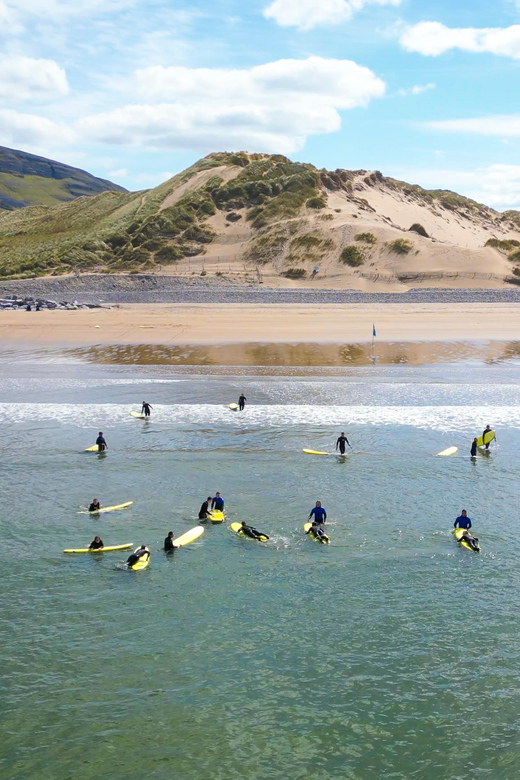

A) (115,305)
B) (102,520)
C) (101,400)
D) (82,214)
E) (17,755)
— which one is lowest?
(17,755)

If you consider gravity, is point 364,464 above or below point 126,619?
above

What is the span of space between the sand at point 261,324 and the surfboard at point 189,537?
34.5m

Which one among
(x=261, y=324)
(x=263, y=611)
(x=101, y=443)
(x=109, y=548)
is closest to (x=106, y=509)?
(x=109, y=548)

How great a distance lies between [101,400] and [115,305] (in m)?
40.2

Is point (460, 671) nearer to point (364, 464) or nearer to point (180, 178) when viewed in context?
point (364, 464)

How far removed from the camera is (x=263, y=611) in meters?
16.0

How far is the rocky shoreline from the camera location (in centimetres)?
7356

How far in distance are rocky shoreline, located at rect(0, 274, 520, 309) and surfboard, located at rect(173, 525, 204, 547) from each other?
55.0 metres

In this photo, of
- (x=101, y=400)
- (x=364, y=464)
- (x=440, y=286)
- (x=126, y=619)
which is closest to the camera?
(x=126, y=619)

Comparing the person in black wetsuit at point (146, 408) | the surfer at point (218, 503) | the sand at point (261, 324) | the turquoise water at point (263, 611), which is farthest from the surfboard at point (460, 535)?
the sand at point (261, 324)

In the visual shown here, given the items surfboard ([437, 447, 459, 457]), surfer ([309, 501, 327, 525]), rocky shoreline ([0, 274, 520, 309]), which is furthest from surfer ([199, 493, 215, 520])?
rocky shoreline ([0, 274, 520, 309])

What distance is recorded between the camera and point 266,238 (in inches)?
3930

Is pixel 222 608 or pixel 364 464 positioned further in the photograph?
pixel 364 464

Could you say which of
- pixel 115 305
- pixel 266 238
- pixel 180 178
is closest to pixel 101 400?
pixel 115 305
